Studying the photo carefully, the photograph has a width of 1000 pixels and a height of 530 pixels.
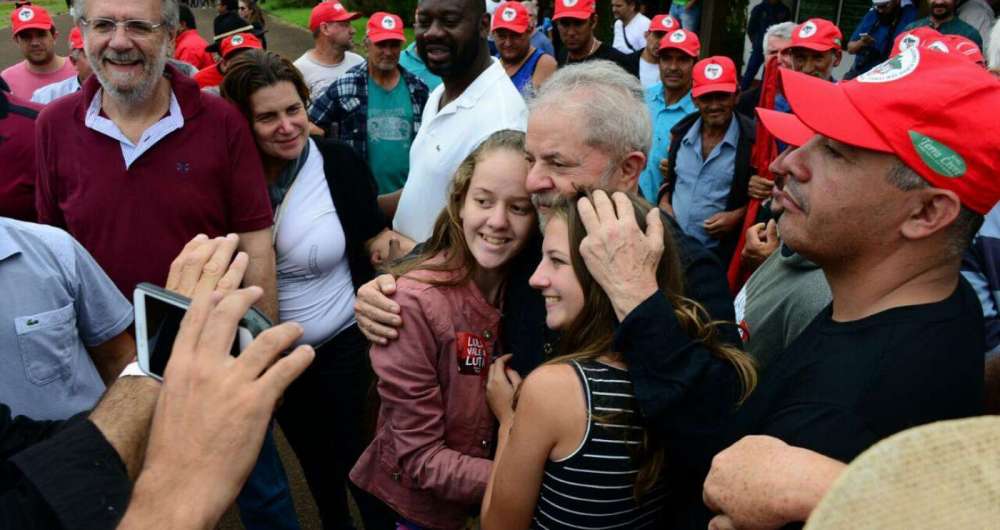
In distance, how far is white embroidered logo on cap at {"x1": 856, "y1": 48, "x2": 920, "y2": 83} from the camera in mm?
1438

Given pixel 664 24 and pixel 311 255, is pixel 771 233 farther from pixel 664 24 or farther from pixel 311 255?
pixel 664 24

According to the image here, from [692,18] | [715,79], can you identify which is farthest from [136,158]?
[692,18]

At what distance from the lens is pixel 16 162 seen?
2.95 metres

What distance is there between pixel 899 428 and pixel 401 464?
134 cm

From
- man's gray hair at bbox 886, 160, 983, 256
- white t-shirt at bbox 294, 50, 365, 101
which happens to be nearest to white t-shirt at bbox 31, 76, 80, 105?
white t-shirt at bbox 294, 50, 365, 101

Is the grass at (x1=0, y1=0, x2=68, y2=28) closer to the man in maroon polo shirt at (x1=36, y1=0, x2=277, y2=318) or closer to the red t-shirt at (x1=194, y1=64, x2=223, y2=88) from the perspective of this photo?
the red t-shirt at (x1=194, y1=64, x2=223, y2=88)

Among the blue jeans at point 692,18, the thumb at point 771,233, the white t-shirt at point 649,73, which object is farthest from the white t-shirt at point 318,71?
the blue jeans at point 692,18

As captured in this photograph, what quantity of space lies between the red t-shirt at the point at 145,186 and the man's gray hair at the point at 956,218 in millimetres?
2078

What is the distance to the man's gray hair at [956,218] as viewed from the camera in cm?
139

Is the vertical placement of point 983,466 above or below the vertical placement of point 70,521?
above

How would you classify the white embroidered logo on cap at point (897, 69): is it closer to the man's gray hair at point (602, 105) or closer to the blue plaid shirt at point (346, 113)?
the man's gray hair at point (602, 105)

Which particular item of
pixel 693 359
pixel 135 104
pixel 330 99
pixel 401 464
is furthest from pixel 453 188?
pixel 330 99

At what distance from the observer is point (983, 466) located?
25.7 inches

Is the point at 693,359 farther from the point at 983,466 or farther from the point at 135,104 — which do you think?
the point at 135,104
